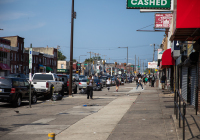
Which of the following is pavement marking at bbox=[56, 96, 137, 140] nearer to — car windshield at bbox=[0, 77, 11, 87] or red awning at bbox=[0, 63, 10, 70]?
car windshield at bbox=[0, 77, 11, 87]

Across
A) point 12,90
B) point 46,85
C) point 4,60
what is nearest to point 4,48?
point 4,60

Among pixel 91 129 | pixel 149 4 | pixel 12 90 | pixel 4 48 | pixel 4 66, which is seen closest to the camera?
pixel 91 129

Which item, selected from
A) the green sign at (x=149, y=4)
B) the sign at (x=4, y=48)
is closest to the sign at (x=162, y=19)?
the green sign at (x=149, y=4)

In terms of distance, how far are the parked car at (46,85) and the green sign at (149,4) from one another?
9.97 m

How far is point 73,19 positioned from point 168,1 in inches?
515

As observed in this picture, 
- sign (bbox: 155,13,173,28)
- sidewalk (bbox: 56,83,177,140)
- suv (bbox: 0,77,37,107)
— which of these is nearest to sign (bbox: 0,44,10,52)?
sign (bbox: 155,13,173,28)

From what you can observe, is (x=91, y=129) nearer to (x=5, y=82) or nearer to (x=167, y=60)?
(x=5, y=82)

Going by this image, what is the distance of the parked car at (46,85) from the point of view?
21312mm

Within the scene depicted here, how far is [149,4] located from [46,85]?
1047 centimetres

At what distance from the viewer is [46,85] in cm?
2133

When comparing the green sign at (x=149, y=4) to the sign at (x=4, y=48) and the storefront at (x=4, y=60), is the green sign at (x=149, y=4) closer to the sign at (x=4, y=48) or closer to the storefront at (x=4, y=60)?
the storefront at (x=4, y=60)

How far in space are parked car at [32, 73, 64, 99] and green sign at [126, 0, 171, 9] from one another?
997 centimetres

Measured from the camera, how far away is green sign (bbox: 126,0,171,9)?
13.9 metres

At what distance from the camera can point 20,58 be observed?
221 ft
